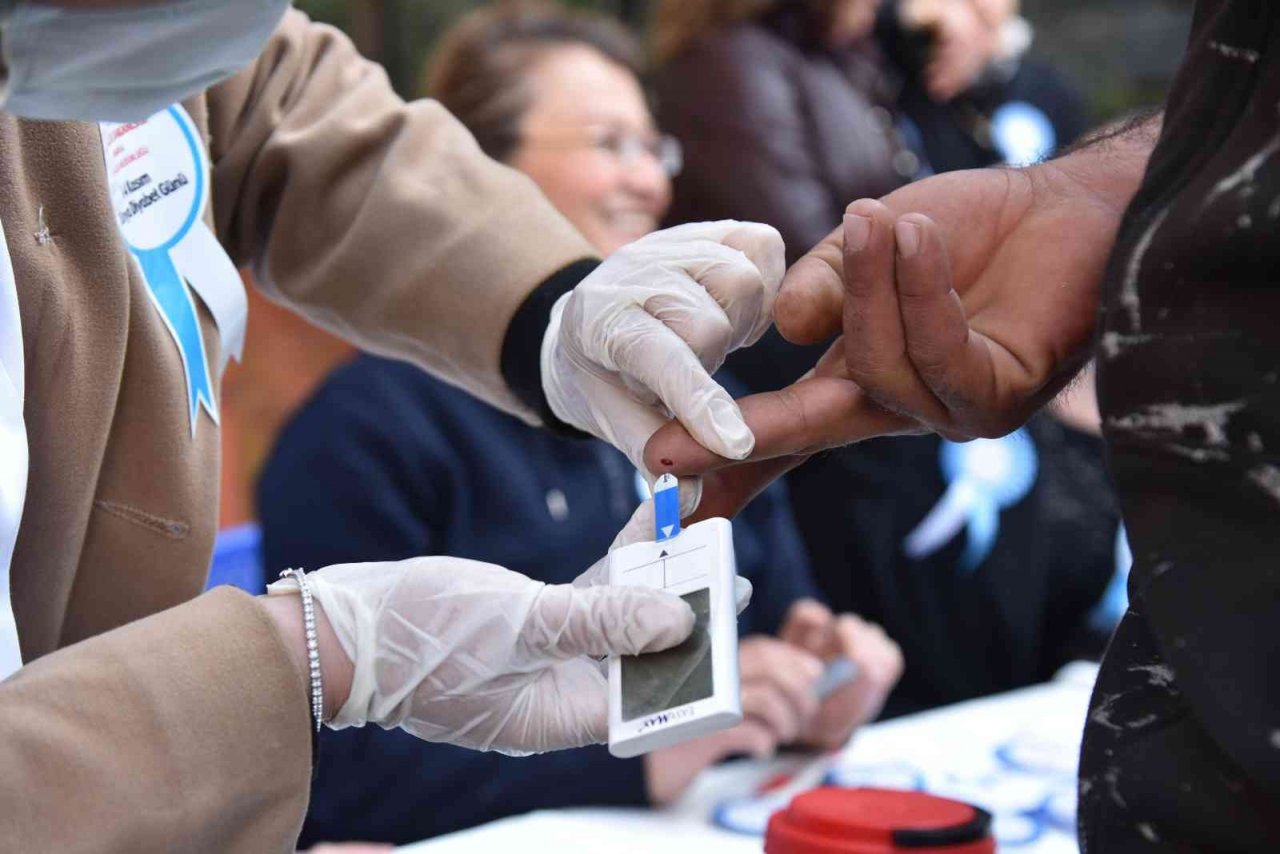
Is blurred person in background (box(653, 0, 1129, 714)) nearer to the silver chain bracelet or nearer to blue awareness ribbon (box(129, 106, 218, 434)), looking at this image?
blue awareness ribbon (box(129, 106, 218, 434))

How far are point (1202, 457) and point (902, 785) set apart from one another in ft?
2.92

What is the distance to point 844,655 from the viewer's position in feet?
6.28

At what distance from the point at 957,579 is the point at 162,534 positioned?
62.8 inches

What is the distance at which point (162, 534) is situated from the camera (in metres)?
1.17

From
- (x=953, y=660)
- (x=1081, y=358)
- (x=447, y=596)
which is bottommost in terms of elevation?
(x=953, y=660)

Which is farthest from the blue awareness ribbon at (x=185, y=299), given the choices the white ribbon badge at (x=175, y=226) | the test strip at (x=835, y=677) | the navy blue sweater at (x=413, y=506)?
the test strip at (x=835, y=677)

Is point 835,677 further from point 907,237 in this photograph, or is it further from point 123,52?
point 123,52

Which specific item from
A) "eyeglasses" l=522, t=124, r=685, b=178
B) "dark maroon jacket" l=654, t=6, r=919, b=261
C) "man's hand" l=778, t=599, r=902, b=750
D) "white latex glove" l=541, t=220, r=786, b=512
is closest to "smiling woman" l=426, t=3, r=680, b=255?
"eyeglasses" l=522, t=124, r=685, b=178

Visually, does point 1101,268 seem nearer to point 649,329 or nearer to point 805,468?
point 649,329

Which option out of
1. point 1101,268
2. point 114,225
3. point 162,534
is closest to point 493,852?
point 162,534

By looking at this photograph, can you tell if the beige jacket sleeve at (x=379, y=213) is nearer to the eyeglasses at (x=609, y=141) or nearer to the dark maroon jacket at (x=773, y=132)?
Answer: the eyeglasses at (x=609, y=141)

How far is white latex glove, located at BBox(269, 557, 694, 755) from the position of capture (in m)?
0.90

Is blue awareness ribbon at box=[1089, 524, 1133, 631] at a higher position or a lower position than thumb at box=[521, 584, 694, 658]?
lower

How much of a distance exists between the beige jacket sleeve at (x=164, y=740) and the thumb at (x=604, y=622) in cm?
15
